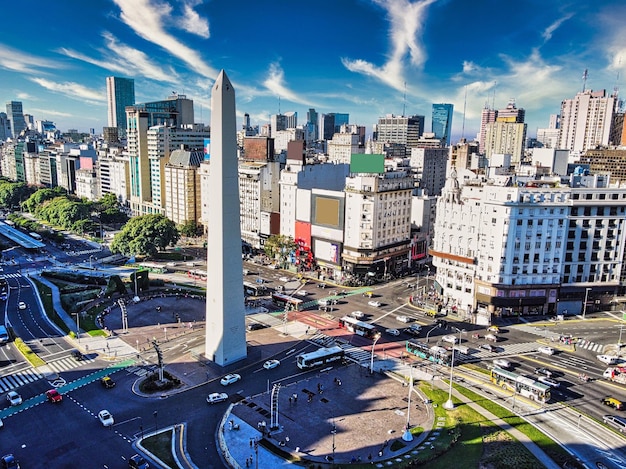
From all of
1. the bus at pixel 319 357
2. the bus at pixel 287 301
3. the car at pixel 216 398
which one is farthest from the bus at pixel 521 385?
the bus at pixel 287 301

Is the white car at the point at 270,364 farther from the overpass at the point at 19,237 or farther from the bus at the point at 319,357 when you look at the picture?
the overpass at the point at 19,237

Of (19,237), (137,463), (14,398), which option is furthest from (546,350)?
(19,237)

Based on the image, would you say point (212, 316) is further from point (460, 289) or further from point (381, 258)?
point (381, 258)

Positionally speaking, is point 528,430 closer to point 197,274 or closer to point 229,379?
point 229,379

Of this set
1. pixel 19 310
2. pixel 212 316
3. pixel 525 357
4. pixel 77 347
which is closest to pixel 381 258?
pixel 525 357

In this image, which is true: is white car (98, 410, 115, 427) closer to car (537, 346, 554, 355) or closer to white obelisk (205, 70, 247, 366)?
white obelisk (205, 70, 247, 366)
